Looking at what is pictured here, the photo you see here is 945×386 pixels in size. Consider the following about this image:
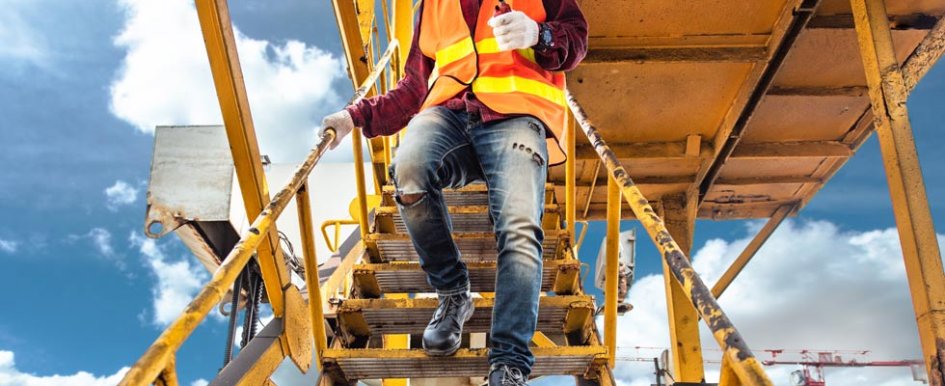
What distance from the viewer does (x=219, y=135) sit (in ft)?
13.5

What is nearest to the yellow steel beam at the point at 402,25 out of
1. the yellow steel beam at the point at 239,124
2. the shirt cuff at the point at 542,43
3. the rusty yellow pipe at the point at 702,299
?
the yellow steel beam at the point at 239,124

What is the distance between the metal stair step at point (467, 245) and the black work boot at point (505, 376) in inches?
53.8

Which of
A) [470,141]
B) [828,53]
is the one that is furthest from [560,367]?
[828,53]

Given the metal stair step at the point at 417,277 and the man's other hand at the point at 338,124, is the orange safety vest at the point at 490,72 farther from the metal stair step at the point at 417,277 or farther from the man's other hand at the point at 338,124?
the metal stair step at the point at 417,277

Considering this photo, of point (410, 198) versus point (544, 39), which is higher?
point (544, 39)

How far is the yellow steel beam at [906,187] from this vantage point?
→ 305cm

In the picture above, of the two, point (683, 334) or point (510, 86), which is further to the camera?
point (683, 334)

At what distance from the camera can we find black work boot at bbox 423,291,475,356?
227 cm

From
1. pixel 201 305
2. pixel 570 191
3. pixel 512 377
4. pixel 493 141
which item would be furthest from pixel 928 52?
pixel 201 305

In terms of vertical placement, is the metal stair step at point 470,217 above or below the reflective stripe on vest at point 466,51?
above

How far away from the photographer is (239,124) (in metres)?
2.51

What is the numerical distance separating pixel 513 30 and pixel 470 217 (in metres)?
1.69

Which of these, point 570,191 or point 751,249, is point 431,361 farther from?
point 751,249

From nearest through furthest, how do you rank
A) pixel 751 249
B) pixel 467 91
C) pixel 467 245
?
pixel 467 91 < pixel 467 245 < pixel 751 249
